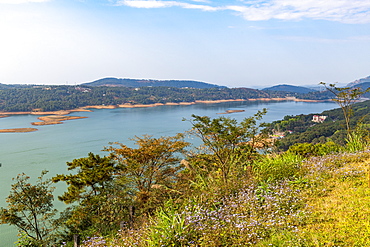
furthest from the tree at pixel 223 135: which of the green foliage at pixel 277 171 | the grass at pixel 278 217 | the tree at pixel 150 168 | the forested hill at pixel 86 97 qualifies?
the forested hill at pixel 86 97

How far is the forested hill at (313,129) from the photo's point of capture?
29334 millimetres

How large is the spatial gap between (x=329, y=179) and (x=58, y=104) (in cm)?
7184

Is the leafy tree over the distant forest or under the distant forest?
under

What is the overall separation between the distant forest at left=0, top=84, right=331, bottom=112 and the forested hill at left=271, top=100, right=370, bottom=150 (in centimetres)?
5046

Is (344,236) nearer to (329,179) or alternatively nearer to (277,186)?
(277,186)

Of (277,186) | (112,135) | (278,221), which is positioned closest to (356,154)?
(277,186)

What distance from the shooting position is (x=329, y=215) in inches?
104

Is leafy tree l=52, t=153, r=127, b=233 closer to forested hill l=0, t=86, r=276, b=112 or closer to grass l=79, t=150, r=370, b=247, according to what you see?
grass l=79, t=150, r=370, b=247

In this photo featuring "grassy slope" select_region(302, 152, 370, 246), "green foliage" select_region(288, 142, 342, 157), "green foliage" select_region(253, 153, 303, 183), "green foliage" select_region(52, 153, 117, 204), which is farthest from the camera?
"green foliage" select_region(52, 153, 117, 204)

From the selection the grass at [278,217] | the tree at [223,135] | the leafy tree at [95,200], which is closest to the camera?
the grass at [278,217]

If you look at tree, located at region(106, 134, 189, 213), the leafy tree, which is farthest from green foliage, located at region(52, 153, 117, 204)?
tree, located at region(106, 134, 189, 213)

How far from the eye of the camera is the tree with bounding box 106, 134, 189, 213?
648 centimetres

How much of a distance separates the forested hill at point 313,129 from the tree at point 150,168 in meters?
18.5

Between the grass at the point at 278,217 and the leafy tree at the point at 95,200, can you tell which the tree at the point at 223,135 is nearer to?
the grass at the point at 278,217
